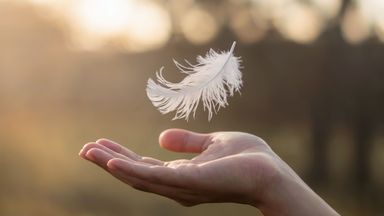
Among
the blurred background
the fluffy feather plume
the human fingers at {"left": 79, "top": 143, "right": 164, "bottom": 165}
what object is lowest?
the human fingers at {"left": 79, "top": 143, "right": 164, "bottom": 165}

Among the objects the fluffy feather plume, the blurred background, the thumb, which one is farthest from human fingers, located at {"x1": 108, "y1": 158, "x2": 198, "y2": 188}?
the blurred background

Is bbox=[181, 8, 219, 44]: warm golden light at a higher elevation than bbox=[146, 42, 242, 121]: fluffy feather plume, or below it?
higher

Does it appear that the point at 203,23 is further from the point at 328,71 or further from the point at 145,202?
the point at 145,202

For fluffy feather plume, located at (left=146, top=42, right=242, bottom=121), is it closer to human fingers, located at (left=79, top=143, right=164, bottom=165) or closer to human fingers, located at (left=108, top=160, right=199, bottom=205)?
human fingers, located at (left=79, top=143, right=164, bottom=165)

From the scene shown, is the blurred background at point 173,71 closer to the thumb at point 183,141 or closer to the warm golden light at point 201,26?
the warm golden light at point 201,26

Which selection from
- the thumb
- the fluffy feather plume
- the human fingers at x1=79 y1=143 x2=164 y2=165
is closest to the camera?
the human fingers at x1=79 y1=143 x2=164 y2=165

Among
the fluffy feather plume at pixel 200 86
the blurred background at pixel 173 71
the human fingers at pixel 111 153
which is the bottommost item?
the human fingers at pixel 111 153

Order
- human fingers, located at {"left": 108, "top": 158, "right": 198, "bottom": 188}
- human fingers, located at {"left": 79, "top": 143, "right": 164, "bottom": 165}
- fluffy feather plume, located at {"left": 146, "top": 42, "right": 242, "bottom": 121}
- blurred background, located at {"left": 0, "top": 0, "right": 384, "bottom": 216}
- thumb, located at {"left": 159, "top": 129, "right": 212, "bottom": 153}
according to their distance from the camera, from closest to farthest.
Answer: human fingers, located at {"left": 108, "top": 158, "right": 198, "bottom": 188}, human fingers, located at {"left": 79, "top": 143, "right": 164, "bottom": 165}, thumb, located at {"left": 159, "top": 129, "right": 212, "bottom": 153}, fluffy feather plume, located at {"left": 146, "top": 42, "right": 242, "bottom": 121}, blurred background, located at {"left": 0, "top": 0, "right": 384, "bottom": 216}

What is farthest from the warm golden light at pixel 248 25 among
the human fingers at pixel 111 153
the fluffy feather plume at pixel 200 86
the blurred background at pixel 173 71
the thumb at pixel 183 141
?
the human fingers at pixel 111 153
